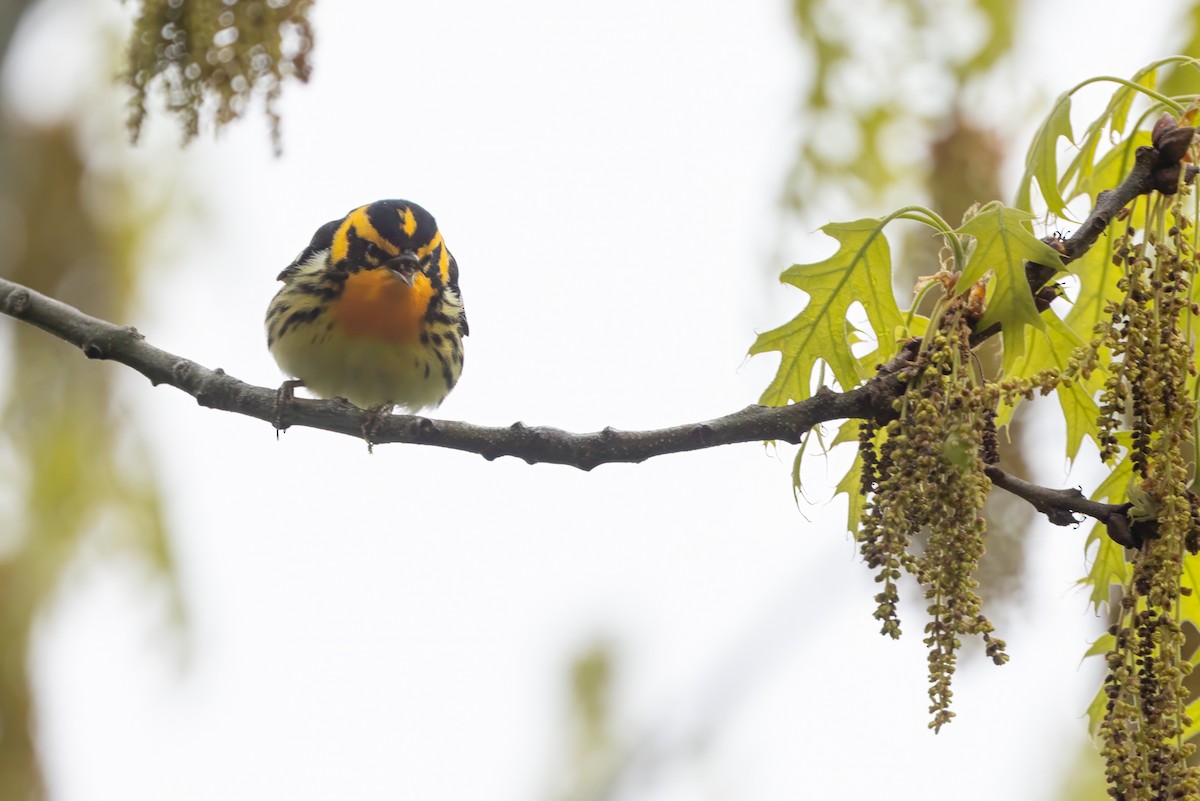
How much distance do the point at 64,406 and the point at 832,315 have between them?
313cm

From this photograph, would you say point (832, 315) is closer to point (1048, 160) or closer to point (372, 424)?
point (1048, 160)

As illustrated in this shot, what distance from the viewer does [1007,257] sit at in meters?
2.07

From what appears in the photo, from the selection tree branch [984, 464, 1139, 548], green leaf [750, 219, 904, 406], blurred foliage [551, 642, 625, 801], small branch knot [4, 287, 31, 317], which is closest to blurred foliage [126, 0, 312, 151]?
small branch knot [4, 287, 31, 317]

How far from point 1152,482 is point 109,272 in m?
3.70

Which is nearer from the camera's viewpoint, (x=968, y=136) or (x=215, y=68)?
(x=215, y=68)

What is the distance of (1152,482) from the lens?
6.27ft

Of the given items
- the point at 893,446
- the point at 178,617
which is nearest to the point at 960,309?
the point at 893,446

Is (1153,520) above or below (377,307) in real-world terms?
below

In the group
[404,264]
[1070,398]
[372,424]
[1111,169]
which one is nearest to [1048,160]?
[1111,169]

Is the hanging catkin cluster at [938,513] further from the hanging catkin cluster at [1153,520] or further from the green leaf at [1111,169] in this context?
the green leaf at [1111,169]

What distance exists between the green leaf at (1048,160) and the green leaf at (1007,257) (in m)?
0.17

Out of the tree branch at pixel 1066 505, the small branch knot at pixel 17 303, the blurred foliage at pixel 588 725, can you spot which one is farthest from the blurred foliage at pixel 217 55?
the blurred foliage at pixel 588 725

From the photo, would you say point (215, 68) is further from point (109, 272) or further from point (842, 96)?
point (109, 272)

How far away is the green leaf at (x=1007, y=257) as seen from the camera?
6.78 ft
